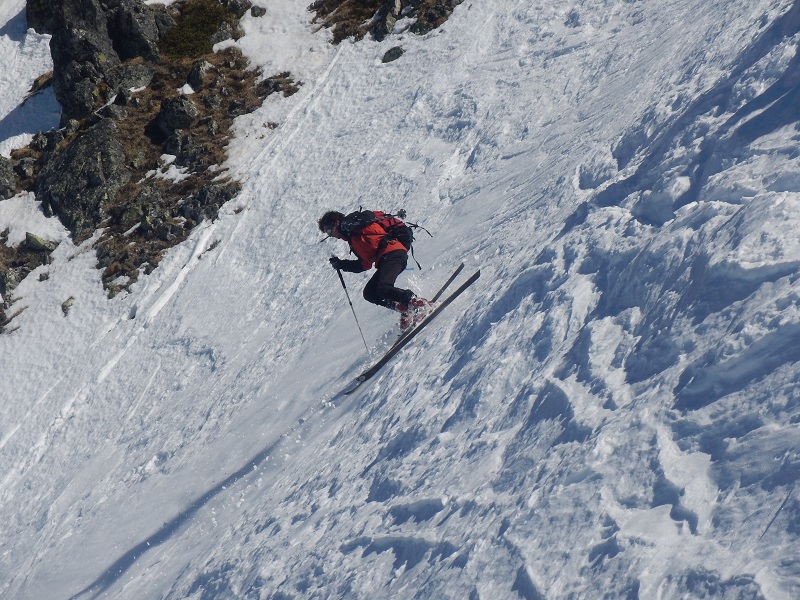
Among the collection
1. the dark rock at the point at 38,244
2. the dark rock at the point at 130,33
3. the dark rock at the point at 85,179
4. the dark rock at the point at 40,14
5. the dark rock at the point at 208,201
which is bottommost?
the dark rock at the point at 208,201

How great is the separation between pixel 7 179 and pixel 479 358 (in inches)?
800

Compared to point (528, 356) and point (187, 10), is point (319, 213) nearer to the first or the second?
point (528, 356)

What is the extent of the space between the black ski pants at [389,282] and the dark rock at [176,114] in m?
14.6

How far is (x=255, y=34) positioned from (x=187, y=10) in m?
3.47

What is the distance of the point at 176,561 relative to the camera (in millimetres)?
→ 9344

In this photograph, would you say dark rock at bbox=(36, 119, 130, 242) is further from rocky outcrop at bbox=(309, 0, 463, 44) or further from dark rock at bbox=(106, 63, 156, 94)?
rocky outcrop at bbox=(309, 0, 463, 44)

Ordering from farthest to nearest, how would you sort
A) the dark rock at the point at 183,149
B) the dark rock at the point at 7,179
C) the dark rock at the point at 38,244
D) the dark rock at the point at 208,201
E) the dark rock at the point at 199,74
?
the dark rock at the point at 199,74 < the dark rock at the point at 7,179 < the dark rock at the point at 183,149 < the dark rock at the point at 38,244 < the dark rock at the point at 208,201

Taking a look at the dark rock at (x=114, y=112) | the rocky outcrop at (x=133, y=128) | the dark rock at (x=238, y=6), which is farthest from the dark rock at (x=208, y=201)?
the dark rock at (x=238, y=6)

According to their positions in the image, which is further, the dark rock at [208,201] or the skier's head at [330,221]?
the dark rock at [208,201]

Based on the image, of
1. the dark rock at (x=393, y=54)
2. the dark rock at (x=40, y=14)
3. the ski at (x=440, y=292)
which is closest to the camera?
the ski at (x=440, y=292)

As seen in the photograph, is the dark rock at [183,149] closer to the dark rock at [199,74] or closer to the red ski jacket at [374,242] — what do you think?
the dark rock at [199,74]

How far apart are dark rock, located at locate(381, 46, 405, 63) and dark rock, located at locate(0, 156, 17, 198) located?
1226cm

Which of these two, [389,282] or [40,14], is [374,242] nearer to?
[389,282]

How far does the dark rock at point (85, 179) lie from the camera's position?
21.2m
